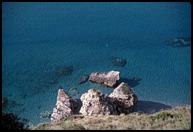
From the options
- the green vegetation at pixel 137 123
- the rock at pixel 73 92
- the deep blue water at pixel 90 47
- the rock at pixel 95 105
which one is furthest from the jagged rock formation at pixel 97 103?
the green vegetation at pixel 137 123

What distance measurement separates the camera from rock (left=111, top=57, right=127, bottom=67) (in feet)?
97.1

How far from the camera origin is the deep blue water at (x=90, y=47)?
2747cm

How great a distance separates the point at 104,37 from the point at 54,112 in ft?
25.7

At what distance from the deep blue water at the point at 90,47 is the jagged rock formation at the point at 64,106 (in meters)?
0.78

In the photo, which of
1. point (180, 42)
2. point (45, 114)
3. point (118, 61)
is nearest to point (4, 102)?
point (45, 114)

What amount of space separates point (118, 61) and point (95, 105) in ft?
18.4

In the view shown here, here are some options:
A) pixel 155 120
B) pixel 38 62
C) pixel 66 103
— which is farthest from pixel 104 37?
pixel 155 120

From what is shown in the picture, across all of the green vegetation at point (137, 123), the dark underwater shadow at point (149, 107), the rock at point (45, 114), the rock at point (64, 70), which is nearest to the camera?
the green vegetation at point (137, 123)

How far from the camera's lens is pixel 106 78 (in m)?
28.2

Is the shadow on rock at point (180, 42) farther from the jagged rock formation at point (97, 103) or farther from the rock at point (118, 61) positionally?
the jagged rock formation at point (97, 103)

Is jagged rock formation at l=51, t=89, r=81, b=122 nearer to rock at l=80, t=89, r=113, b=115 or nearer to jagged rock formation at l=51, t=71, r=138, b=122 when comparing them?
jagged rock formation at l=51, t=71, r=138, b=122

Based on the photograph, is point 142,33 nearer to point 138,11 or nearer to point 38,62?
point 138,11

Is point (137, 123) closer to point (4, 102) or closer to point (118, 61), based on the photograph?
point (4, 102)

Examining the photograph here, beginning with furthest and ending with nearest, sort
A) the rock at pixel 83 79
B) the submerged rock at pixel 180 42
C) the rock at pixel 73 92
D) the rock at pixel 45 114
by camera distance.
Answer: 1. the submerged rock at pixel 180 42
2. the rock at pixel 83 79
3. the rock at pixel 73 92
4. the rock at pixel 45 114
